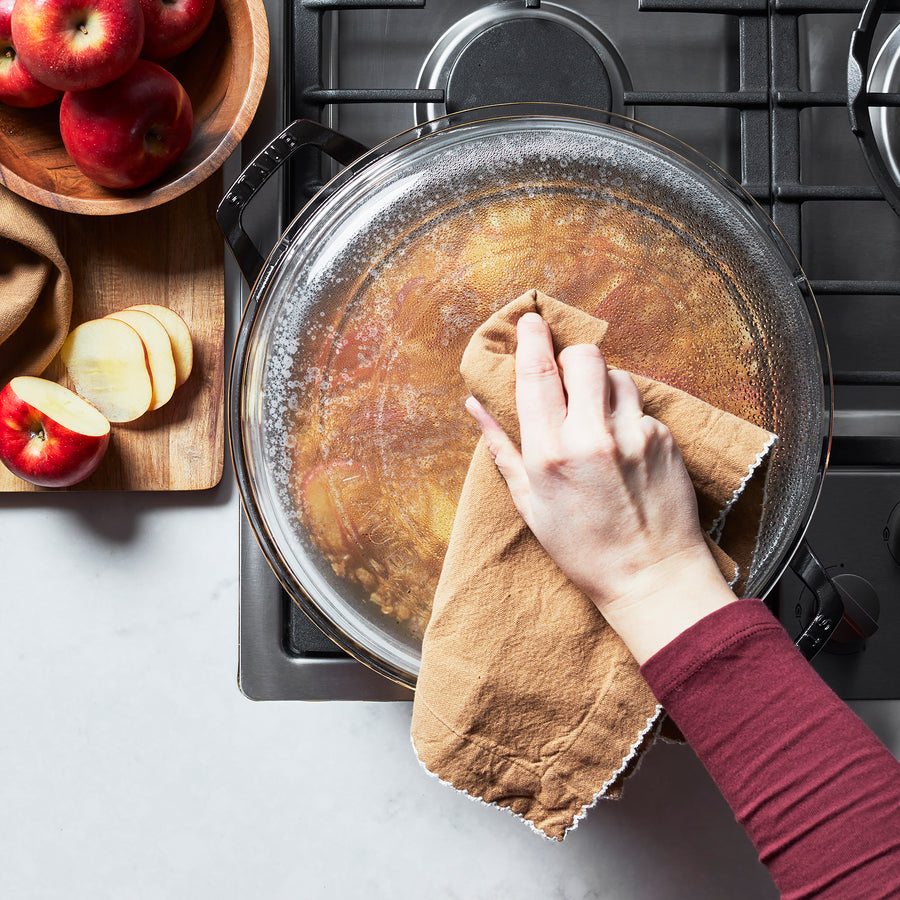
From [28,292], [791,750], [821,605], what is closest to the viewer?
[791,750]

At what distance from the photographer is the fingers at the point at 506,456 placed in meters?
0.41

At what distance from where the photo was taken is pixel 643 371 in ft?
1.48

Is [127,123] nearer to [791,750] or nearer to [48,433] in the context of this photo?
[48,433]

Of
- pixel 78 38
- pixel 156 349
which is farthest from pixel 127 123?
pixel 156 349

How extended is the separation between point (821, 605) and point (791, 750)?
0.13 metres

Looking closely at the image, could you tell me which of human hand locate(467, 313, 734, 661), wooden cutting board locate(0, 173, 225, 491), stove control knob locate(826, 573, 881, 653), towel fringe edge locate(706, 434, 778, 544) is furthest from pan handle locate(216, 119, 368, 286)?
stove control knob locate(826, 573, 881, 653)

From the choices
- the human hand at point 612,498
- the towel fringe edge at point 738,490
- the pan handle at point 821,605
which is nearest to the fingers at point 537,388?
the human hand at point 612,498

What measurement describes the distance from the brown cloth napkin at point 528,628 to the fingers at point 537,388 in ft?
0.04

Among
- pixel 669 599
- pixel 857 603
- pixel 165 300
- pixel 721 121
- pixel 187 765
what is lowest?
pixel 187 765

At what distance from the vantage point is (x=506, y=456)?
41 cm

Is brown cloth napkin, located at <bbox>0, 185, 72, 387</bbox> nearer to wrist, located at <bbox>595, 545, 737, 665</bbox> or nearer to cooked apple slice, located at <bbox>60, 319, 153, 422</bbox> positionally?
cooked apple slice, located at <bbox>60, 319, 153, 422</bbox>

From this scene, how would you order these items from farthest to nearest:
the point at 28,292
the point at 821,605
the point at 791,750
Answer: the point at 28,292 → the point at 821,605 → the point at 791,750

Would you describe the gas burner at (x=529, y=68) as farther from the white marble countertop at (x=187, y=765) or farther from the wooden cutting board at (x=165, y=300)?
the white marble countertop at (x=187, y=765)

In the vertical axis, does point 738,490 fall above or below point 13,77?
below
